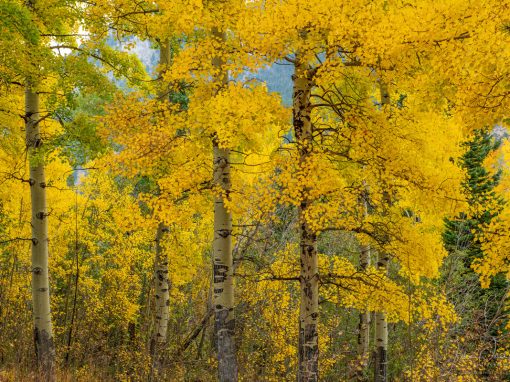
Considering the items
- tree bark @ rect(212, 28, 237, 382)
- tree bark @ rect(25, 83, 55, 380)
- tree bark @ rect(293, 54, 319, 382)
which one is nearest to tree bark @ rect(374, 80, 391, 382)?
tree bark @ rect(293, 54, 319, 382)

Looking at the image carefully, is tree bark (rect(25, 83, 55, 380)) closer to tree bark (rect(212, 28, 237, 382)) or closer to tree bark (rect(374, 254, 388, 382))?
tree bark (rect(212, 28, 237, 382))

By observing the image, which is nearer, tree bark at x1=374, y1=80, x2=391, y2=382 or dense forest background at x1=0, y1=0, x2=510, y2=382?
dense forest background at x1=0, y1=0, x2=510, y2=382

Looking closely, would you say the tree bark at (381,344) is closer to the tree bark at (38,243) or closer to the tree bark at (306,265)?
the tree bark at (306,265)

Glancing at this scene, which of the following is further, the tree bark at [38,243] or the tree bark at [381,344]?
the tree bark at [381,344]

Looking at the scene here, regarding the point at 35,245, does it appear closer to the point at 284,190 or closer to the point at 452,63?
the point at 284,190

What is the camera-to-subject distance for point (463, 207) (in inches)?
229

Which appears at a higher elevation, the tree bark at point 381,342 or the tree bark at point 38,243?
the tree bark at point 38,243

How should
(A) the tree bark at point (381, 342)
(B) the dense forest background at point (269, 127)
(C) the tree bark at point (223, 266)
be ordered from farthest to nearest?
(A) the tree bark at point (381, 342)
(C) the tree bark at point (223, 266)
(B) the dense forest background at point (269, 127)

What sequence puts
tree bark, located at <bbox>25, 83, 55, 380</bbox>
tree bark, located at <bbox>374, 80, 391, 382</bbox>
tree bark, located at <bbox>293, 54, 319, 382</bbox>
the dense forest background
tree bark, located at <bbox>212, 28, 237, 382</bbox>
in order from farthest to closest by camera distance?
tree bark, located at <bbox>374, 80, 391, 382</bbox>
tree bark, located at <bbox>25, 83, 55, 380</bbox>
tree bark, located at <bbox>212, 28, 237, 382</bbox>
tree bark, located at <bbox>293, 54, 319, 382</bbox>
the dense forest background

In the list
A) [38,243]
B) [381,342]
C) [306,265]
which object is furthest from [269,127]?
[381,342]

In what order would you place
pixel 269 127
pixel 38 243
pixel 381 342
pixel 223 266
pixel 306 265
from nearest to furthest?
1. pixel 306 265
2. pixel 223 266
3. pixel 269 127
4. pixel 38 243
5. pixel 381 342

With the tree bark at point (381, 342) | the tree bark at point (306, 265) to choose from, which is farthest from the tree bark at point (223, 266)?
the tree bark at point (381, 342)

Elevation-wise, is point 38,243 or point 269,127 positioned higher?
point 269,127

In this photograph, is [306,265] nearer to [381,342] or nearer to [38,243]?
[381,342]
